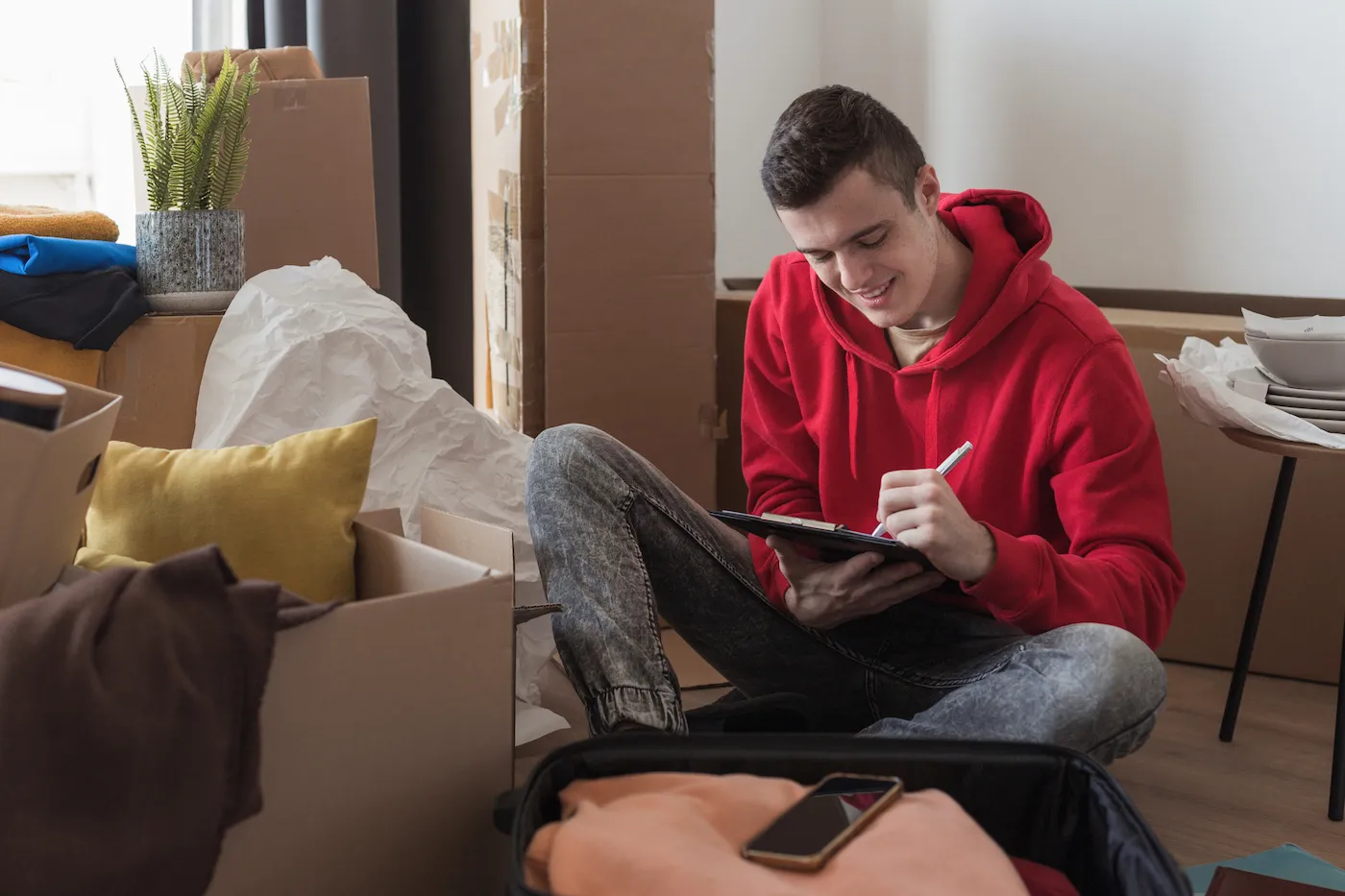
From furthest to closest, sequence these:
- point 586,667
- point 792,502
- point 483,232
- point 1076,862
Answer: point 483,232
point 792,502
point 586,667
point 1076,862

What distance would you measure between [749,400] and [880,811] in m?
0.68

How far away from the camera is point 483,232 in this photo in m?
2.05

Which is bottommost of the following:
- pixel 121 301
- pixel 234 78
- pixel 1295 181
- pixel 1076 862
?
pixel 1076 862

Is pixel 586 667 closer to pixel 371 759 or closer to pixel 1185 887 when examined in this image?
pixel 371 759

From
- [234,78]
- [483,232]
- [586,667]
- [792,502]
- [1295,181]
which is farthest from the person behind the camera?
[483,232]

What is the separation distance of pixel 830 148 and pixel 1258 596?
2.78 ft

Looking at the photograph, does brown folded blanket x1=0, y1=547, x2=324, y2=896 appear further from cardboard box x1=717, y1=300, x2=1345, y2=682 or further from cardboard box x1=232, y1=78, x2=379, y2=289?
cardboard box x1=717, y1=300, x2=1345, y2=682

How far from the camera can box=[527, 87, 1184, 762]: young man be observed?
1.06 meters

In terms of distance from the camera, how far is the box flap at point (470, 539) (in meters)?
1.05

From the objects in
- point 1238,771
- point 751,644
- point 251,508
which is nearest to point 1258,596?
point 1238,771

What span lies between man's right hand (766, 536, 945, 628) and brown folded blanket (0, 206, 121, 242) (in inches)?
37.6

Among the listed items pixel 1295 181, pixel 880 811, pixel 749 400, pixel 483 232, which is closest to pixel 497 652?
pixel 880 811

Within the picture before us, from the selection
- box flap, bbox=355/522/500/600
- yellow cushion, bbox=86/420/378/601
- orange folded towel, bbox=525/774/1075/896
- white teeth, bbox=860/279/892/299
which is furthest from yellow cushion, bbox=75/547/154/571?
white teeth, bbox=860/279/892/299

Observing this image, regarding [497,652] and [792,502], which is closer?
[497,652]
